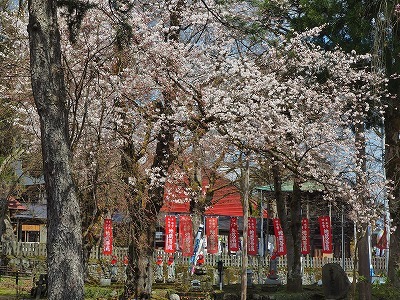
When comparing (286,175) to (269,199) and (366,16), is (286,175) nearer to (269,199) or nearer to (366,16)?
(366,16)

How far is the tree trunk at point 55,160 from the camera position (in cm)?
709

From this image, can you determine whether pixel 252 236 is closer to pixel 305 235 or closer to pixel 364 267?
Result: pixel 305 235

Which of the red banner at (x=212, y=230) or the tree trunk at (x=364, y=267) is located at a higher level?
the red banner at (x=212, y=230)

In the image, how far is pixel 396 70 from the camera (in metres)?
13.6

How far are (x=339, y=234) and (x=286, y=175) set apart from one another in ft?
63.1

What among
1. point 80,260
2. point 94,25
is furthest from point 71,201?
point 94,25

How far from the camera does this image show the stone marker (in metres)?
14.4

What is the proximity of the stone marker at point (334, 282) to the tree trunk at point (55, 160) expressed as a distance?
8895mm

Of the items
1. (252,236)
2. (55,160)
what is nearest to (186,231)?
(252,236)

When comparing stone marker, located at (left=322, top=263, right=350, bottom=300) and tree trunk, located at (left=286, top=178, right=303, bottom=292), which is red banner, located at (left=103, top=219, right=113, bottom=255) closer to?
tree trunk, located at (left=286, top=178, right=303, bottom=292)

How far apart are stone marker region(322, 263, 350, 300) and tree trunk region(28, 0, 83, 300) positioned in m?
8.89

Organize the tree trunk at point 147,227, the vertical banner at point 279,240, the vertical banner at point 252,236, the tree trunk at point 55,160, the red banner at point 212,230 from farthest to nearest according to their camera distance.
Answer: the red banner at point 212,230
the vertical banner at point 279,240
the vertical banner at point 252,236
the tree trunk at point 147,227
the tree trunk at point 55,160

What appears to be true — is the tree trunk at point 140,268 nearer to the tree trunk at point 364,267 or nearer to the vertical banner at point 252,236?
the tree trunk at point 364,267

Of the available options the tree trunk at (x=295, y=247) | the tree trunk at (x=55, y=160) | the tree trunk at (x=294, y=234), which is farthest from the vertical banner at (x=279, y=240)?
the tree trunk at (x=55, y=160)
